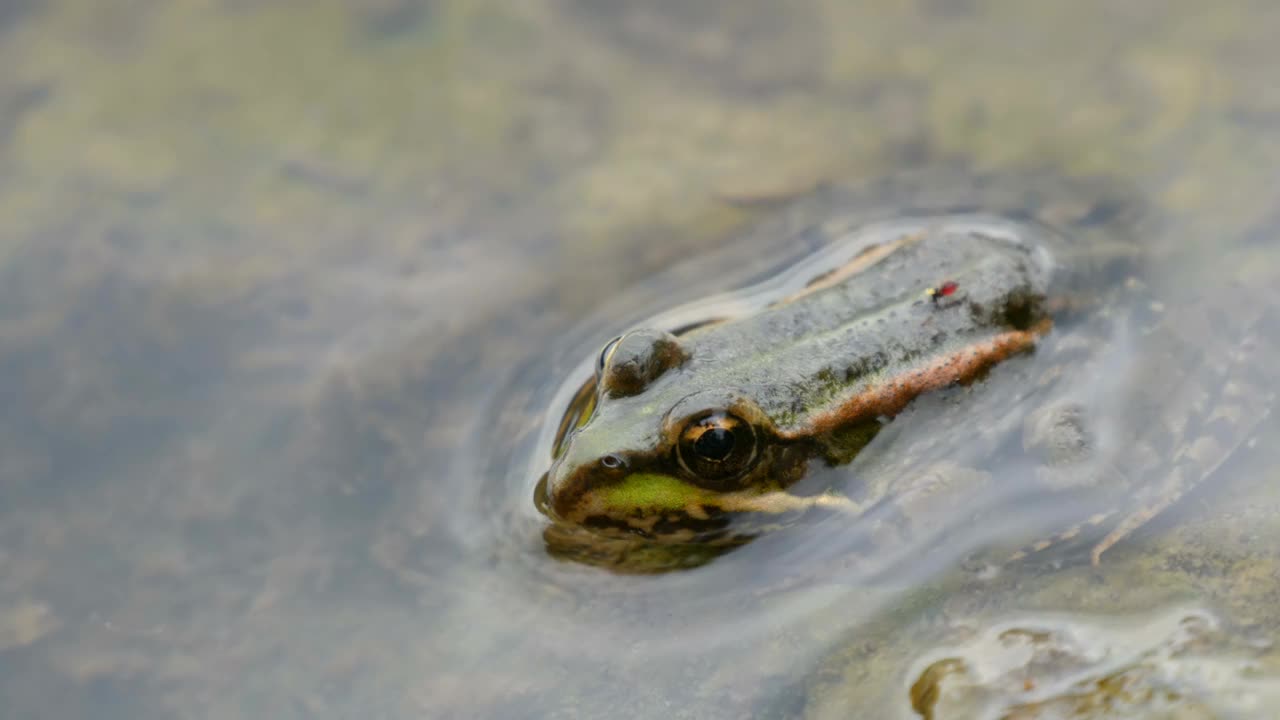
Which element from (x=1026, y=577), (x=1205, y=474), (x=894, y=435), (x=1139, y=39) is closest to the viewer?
(x=1026, y=577)

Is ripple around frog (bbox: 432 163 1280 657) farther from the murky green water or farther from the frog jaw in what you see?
the frog jaw

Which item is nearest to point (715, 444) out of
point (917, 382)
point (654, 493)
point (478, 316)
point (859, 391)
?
point (654, 493)

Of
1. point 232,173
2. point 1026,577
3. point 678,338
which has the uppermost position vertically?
point 232,173

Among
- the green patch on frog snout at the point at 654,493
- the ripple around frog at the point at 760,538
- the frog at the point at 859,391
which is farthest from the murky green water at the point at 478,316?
the green patch on frog snout at the point at 654,493

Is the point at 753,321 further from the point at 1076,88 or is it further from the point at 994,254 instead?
the point at 1076,88

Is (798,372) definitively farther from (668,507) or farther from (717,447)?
(668,507)

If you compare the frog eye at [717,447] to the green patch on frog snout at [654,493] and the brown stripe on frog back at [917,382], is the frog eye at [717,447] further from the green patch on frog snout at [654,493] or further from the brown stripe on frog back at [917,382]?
the brown stripe on frog back at [917,382]

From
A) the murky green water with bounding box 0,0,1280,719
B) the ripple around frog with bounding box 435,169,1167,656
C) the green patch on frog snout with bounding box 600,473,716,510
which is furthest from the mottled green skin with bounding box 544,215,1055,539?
the murky green water with bounding box 0,0,1280,719

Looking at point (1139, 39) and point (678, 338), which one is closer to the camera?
point (678, 338)

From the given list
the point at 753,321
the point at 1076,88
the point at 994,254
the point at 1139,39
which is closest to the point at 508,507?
the point at 753,321
